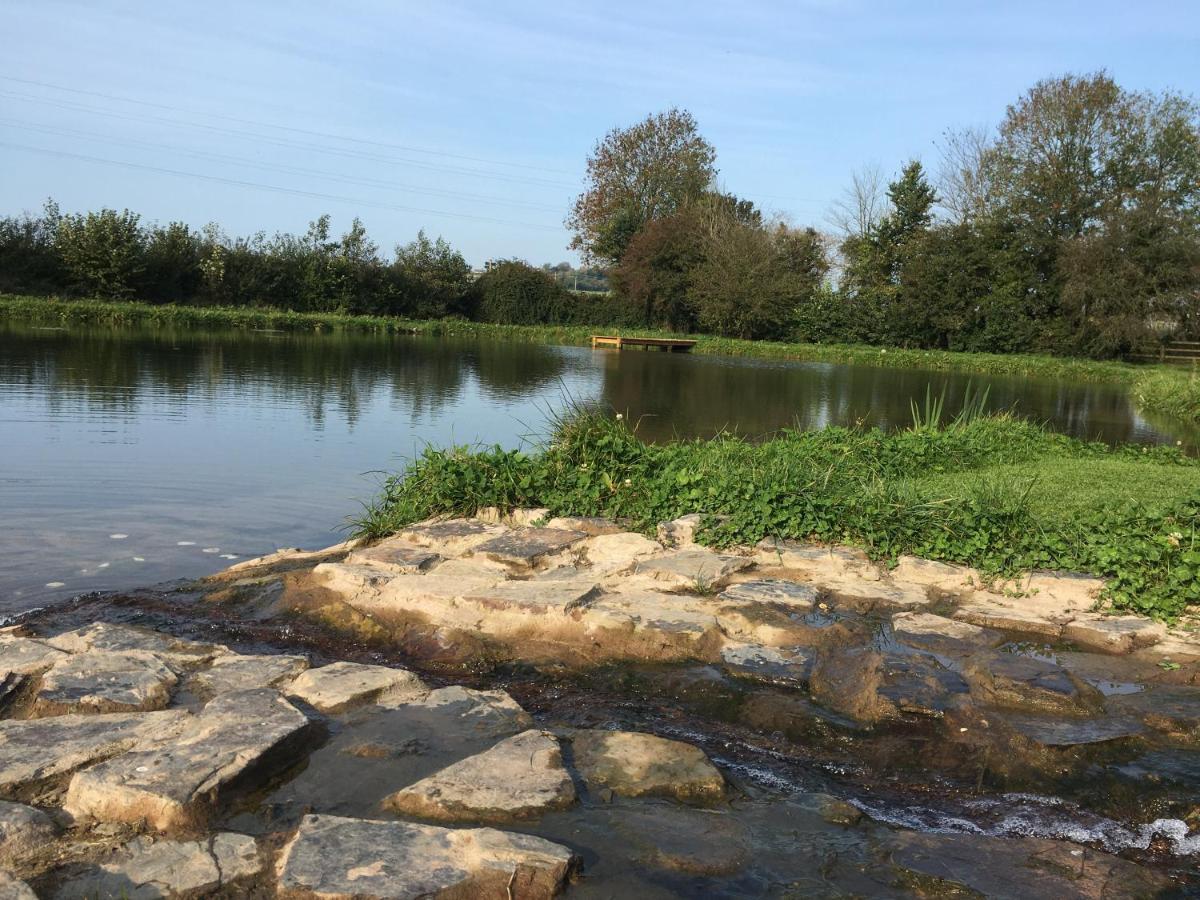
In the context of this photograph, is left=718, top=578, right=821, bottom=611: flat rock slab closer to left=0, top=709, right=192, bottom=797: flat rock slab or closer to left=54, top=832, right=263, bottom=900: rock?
left=0, top=709, right=192, bottom=797: flat rock slab

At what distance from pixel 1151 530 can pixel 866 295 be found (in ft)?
112

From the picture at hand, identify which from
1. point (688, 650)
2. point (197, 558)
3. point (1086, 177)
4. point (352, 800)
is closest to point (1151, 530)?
point (688, 650)

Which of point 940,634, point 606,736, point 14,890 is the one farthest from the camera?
point 940,634

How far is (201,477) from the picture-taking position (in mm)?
8711

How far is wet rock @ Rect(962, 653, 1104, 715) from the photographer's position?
11.5 ft

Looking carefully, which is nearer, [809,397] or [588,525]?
[588,525]

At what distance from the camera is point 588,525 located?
231 inches

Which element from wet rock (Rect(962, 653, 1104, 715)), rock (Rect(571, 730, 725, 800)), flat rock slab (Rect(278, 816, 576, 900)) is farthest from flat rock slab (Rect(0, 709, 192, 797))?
wet rock (Rect(962, 653, 1104, 715))

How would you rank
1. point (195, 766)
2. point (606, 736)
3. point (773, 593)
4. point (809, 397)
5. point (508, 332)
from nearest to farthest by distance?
1. point (195, 766)
2. point (606, 736)
3. point (773, 593)
4. point (809, 397)
5. point (508, 332)

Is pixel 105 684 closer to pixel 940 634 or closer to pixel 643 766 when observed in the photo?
pixel 643 766

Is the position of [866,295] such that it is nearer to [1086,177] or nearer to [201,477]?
[1086,177]

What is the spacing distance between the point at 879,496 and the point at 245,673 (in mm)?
3425

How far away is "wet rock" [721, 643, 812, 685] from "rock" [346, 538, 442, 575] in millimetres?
1781

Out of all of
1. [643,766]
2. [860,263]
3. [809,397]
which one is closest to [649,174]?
[860,263]
